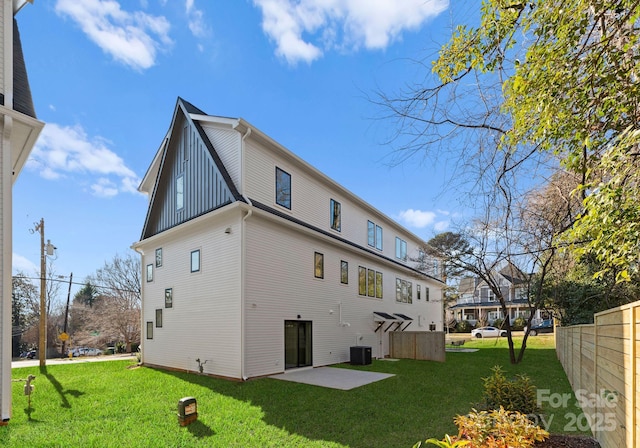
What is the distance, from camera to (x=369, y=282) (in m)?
18.2

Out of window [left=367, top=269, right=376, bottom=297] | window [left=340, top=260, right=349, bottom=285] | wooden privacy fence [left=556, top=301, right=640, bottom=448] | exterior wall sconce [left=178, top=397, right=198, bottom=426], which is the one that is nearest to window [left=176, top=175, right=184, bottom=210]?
window [left=340, top=260, right=349, bottom=285]

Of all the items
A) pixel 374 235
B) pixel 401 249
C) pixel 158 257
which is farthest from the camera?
pixel 401 249

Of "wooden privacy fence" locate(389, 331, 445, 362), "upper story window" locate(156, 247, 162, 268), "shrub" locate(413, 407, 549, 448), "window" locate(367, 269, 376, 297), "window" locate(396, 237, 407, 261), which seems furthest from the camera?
"window" locate(396, 237, 407, 261)

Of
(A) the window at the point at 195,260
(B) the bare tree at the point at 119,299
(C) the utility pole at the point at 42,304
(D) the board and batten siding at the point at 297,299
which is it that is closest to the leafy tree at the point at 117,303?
(B) the bare tree at the point at 119,299

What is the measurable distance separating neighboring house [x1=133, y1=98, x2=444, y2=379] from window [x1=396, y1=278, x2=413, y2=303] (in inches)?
180

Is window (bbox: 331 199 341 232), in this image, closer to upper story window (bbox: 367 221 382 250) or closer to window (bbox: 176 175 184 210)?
upper story window (bbox: 367 221 382 250)

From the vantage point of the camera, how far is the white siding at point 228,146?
38.2ft

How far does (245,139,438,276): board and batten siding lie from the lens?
1199 centimetres

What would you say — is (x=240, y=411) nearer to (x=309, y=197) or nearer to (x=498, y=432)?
(x=498, y=432)

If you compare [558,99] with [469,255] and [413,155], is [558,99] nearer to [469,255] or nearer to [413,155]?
[413,155]

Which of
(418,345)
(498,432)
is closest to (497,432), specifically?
(498,432)

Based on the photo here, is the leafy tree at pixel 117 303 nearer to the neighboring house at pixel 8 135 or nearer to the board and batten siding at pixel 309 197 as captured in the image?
the board and batten siding at pixel 309 197

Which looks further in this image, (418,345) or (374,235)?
(374,235)

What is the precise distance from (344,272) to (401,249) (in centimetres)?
855
